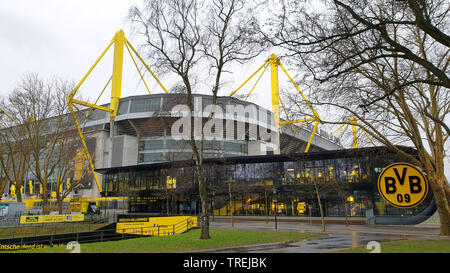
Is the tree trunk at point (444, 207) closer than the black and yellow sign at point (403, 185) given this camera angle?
No

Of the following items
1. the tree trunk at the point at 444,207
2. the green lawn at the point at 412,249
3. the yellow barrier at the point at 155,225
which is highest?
the tree trunk at the point at 444,207

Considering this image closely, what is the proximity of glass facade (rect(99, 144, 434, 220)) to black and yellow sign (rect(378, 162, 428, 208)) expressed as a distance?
31.1 meters

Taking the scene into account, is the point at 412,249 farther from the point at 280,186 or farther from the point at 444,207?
the point at 280,186

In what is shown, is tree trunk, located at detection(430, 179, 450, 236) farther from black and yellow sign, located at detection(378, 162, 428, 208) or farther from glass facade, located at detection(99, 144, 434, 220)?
glass facade, located at detection(99, 144, 434, 220)

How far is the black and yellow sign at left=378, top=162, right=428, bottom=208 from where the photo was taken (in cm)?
520

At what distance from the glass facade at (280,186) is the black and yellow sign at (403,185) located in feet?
102

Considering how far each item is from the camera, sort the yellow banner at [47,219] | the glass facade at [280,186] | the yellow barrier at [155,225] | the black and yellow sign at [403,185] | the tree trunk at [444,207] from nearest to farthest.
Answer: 1. the black and yellow sign at [403,185]
2. the tree trunk at [444,207]
3. the yellow barrier at [155,225]
4. the yellow banner at [47,219]
5. the glass facade at [280,186]

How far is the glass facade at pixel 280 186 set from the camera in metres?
40.0

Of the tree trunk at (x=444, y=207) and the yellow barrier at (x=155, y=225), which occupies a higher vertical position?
the tree trunk at (x=444, y=207)

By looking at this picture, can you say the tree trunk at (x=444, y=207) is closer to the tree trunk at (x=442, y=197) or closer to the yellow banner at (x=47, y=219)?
the tree trunk at (x=442, y=197)

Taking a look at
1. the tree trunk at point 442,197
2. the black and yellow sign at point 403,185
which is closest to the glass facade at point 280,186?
the tree trunk at point 442,197

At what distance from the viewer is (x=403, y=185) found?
5.33 metres

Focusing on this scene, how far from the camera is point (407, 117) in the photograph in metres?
16.6
